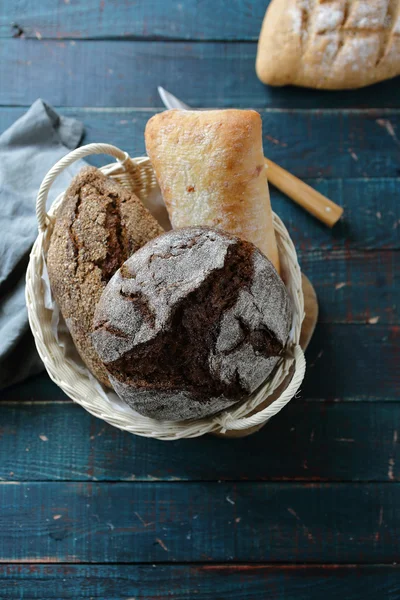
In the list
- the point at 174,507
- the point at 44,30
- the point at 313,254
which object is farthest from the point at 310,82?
the point at 174,507

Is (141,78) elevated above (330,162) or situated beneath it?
elevated above

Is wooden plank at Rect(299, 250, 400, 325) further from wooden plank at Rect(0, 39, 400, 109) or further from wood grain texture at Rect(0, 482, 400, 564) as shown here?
wood grain texture at Rect(0, 482, 400, 564)

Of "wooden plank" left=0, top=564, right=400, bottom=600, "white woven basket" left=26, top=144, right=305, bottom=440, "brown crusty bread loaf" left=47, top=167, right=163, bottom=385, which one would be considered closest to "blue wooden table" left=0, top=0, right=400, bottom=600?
"wooden plank" left=0, top=564, right=400, bottom=600

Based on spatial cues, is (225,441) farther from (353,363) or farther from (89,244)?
(89,244)

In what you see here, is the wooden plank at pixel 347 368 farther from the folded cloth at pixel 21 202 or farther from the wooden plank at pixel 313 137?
the wooden plank at pixel 313 137

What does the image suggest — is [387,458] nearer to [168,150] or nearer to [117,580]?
[117,580]

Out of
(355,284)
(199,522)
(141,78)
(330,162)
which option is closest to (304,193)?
(330,162)
